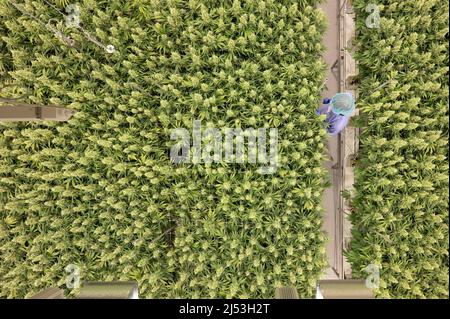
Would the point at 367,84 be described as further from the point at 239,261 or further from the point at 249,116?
the point at 239,261

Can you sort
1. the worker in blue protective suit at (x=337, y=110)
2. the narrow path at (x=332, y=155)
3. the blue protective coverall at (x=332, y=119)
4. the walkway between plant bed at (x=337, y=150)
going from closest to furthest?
the worker in blue protective suit at (x=337, y=110) → the blue protective coverall at (x=332, y=119) → the walkway between plant bed at (x=337, y=150) → the narrow path at (x=332, y=155)

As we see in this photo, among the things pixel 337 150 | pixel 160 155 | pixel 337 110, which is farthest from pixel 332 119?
pixel 160 155

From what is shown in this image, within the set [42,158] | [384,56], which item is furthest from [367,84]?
[42,158]

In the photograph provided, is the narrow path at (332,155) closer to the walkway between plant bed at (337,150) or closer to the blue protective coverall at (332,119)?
the walkway between plant bed at (337,150)

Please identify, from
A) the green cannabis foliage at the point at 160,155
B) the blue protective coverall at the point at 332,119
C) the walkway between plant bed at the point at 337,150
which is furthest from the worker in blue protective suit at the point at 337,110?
the walkway between plant bed at the point at 337,150

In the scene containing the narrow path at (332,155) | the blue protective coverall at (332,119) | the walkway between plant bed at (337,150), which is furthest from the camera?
the narrow path at (332,155)
